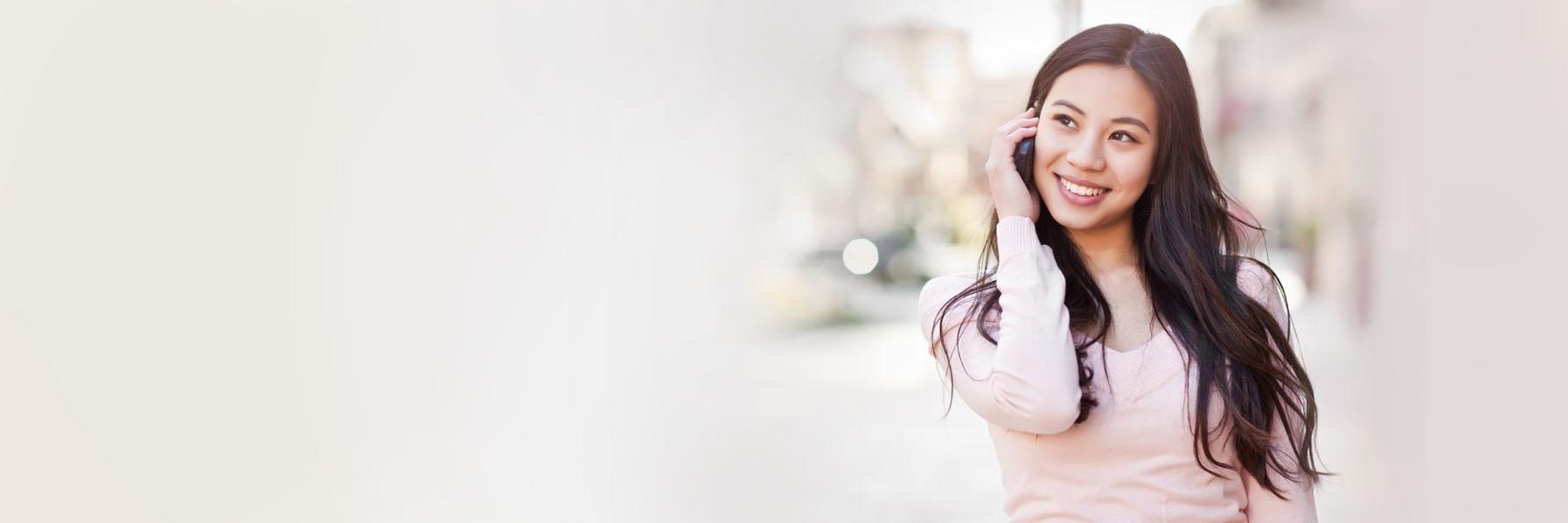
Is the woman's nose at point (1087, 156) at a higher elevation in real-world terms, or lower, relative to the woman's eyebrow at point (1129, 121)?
lower

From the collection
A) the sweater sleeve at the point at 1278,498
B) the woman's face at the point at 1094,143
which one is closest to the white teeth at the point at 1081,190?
the woman's face at the point at 1094,143

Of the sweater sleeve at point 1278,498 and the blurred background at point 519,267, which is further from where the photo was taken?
the blurred background at point 519,267

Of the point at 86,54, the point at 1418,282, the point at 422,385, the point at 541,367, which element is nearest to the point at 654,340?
the point at 541,367

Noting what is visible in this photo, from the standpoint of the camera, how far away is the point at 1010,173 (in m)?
1.18

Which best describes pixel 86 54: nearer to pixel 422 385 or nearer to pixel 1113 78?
pixel 422 385

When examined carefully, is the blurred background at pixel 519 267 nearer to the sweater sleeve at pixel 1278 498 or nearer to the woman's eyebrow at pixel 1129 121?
the woman's eyebrow at pixel 1129 121

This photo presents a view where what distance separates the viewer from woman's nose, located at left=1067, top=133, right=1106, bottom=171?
1122 mm

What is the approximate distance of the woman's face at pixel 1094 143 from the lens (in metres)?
1.13

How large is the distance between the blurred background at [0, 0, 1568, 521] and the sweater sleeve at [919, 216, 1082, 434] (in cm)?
26

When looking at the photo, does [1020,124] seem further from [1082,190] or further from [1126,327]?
[1126,327]

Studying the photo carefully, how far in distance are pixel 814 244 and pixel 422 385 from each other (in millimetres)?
4885

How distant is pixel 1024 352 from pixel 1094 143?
0.22 meters

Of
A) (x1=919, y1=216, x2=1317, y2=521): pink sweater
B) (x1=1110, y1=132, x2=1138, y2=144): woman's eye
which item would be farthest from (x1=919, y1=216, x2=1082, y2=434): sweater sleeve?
(x1=1110, y1=132, x2=1138, y2=144): woman's eye

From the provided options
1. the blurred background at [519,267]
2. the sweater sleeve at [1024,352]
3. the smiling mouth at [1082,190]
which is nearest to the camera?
the sweater sleeve at [1024,352]
